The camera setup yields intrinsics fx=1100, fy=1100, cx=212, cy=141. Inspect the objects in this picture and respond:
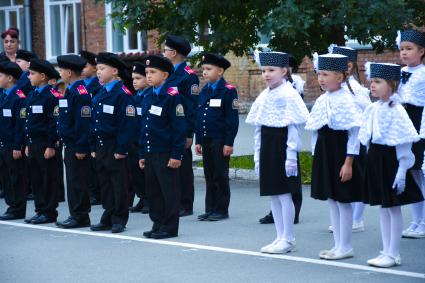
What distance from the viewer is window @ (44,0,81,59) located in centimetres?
3347

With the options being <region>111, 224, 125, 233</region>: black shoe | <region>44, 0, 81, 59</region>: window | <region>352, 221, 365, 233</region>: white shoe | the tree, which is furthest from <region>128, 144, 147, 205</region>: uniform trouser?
<region>44, 0, 81, 59</region>: window

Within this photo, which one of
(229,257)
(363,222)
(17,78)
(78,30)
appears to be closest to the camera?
(229,257)

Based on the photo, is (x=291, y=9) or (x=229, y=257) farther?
(x=291, y=9)

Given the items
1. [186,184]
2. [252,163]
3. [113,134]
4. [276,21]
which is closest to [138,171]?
[186,184]

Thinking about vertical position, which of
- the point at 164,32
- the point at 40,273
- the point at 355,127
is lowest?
the point at 40,273

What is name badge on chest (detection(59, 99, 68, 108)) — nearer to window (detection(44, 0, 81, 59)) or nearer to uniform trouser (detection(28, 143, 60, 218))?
uniform trouser (detection(28, 143, 60, 218))

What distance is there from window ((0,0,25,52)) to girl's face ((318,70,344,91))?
25.9 metres

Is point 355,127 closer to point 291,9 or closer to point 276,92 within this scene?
point 276,92

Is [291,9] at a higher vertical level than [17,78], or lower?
higher

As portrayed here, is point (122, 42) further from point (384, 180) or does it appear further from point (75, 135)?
point (384, 180)

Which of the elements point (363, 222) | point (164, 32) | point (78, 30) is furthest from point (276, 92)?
point (78, 30)

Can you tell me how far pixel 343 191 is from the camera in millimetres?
9438

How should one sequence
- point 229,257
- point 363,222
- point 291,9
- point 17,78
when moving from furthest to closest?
1. point 291,9
2. point 17,78
3. point 363,222
4. point 229,257

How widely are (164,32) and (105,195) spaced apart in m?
4.97
